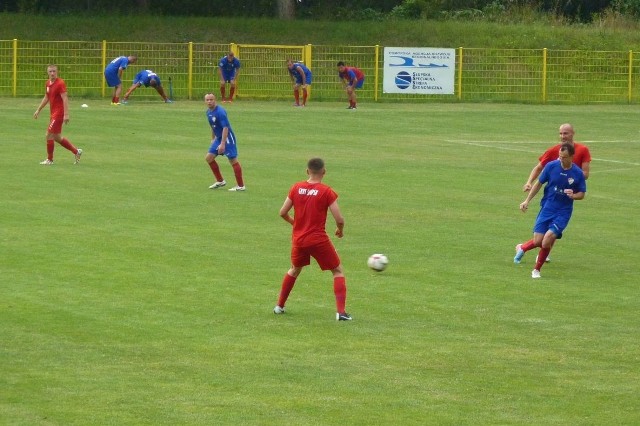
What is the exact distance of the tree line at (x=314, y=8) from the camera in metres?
65.3

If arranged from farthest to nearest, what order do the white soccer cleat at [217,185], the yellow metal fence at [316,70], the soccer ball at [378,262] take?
the yellow metal fence at [316,70] → the white soccer cleat at [217,185] → the soccer ball at [378,262]

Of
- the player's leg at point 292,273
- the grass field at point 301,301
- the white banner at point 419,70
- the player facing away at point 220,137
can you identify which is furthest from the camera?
the white banner at point 419,70

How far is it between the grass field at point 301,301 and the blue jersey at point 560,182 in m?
0.92

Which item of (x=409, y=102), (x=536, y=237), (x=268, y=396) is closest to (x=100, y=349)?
(x=268, y=396)

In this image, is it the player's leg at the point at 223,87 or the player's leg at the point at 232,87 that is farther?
the player's leg at the point at 232,87

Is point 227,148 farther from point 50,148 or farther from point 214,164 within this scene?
point 50,148

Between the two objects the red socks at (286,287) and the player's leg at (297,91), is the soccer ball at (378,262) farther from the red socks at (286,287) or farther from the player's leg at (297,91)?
the player's leg at (297,91)

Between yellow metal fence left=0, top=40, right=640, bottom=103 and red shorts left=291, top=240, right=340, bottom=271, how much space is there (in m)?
36.4

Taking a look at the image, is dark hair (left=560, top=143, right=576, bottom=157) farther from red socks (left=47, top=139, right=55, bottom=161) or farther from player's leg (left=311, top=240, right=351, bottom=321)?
red socks (left=47, top=139, right=55, bottom=161)

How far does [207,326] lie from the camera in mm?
13219

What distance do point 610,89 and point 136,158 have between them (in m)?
29.0

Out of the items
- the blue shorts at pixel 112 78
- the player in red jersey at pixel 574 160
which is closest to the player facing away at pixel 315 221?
the player in red jersey at pixel 574 160

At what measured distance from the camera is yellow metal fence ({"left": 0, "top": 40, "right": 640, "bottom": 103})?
1964 inches

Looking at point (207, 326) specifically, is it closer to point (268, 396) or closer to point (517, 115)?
point (268, 396)
